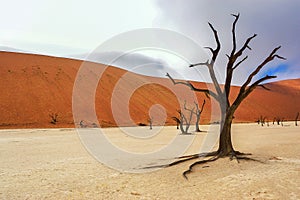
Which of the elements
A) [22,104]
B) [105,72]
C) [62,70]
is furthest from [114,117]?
[105,72]

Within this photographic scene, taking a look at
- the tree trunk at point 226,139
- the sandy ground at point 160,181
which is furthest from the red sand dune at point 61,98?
the tree trunk at point 226,139

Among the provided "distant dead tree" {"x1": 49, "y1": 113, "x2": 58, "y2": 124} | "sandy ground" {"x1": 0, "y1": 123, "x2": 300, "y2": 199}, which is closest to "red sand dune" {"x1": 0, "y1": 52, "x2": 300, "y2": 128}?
"distant dead tree" {"x1": 49, "y1": 113, "x2": 58, "y2": 124}

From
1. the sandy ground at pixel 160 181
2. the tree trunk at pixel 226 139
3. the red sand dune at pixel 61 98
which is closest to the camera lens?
the sandy ground at pixel 160 181

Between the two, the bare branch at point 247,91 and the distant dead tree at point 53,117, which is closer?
the bare branch at point 247,91

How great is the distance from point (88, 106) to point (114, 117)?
15.2ft

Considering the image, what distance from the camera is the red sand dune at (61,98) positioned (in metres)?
43.2

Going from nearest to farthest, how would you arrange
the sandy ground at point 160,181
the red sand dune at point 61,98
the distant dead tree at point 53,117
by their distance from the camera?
the sandy ground at point 160,181 < the distant dead tree at point 53,117 < the red sand dune at point 61,98

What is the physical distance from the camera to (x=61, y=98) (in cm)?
5047

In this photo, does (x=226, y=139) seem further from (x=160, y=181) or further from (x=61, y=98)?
(x=61, y=98)

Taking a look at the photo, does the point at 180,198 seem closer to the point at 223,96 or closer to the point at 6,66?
the point at 223,96

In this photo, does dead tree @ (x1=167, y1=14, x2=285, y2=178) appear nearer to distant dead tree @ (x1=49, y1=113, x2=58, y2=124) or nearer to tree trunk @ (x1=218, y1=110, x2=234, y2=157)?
tree trunk @ (x1=218, y1=110, x2=234, y2=157)

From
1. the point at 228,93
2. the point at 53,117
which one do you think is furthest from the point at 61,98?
the point at 228,93

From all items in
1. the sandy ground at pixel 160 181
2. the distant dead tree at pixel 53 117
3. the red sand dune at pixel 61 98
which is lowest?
the sandy ground at pixel 160 181

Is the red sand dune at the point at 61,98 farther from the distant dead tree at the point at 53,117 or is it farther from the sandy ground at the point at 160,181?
the sandy ground at the point at 160,181
